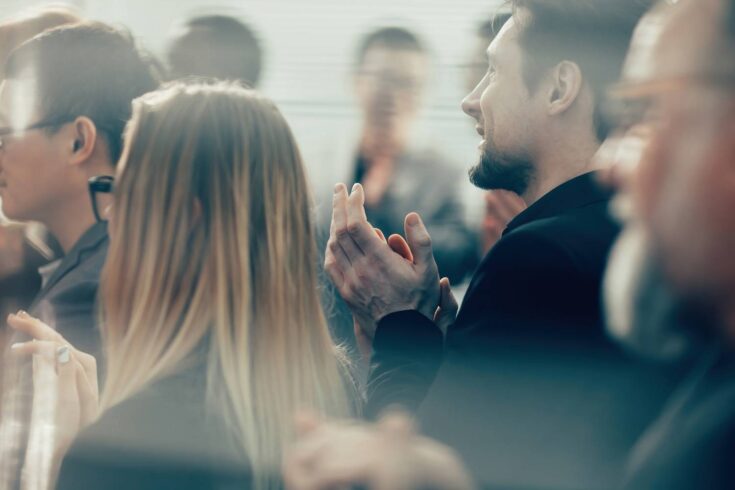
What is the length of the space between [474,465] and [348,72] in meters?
1.90

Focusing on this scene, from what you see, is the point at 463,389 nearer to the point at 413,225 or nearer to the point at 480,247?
the point at 413,225

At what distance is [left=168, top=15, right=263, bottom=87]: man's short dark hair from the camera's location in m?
2.95

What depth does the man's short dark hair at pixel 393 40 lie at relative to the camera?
3225mm

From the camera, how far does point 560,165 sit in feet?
6.37

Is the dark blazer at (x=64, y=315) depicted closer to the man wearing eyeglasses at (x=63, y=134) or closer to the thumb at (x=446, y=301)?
the man wearing eyeglasses at (x=63, y=134)

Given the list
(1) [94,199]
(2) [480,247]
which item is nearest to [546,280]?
(1) [94,199]

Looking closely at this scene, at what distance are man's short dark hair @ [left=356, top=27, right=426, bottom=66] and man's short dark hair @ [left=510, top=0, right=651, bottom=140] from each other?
1217mm

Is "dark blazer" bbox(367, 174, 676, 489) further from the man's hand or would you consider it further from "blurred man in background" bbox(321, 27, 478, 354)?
"blurred man in background" bbox(321, 27, 478, 354)

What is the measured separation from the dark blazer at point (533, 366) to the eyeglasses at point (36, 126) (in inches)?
35.1

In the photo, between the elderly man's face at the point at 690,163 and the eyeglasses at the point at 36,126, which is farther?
the eyeglasses at the point at 36,126

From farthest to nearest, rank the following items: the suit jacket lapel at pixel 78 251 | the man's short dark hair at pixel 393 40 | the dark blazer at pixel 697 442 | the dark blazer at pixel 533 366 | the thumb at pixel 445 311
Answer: the man's short dark hair at pixel 393 40 → the suit jacket lapel at pixel 78 251 → the thumb at pixel 445 311 → the dark blazer at pixel 533 366 → the dark blazer at pixel 697 442

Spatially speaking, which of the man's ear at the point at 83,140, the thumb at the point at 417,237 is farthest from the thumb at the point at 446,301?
the man's ear at the point at 83,140

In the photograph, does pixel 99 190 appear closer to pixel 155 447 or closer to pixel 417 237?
pixel 417 237

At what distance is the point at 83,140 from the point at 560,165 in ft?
2.94
